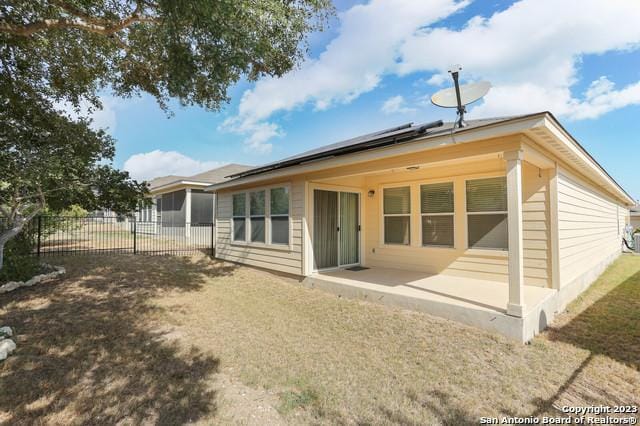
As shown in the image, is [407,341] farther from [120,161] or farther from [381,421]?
[120,161]

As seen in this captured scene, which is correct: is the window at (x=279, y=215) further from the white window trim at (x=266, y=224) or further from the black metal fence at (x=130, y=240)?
the black metal fence at (x=130, y=240)

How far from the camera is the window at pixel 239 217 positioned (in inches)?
328

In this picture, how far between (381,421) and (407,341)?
60.5 inches

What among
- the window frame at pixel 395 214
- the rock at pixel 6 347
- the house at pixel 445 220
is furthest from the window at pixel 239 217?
the rock at pixel 6 347

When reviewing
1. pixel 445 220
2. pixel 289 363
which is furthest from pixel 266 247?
pixel 289 363

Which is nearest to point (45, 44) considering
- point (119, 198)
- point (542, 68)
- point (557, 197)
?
point (119, 198)

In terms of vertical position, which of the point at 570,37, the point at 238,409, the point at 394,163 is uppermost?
the point at 570,37

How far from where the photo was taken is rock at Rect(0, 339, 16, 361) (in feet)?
10.7

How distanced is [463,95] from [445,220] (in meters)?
2.69

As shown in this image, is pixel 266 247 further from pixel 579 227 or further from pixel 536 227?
pixel 579 227

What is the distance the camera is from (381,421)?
2311 millimetres

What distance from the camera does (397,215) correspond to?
7051 millimetres

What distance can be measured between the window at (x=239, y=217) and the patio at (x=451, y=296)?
2876mm

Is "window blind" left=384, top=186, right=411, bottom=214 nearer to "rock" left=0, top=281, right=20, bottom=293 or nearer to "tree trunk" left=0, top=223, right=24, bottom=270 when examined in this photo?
"tree trunk" left=0, top=223, right=24, bottom=270
